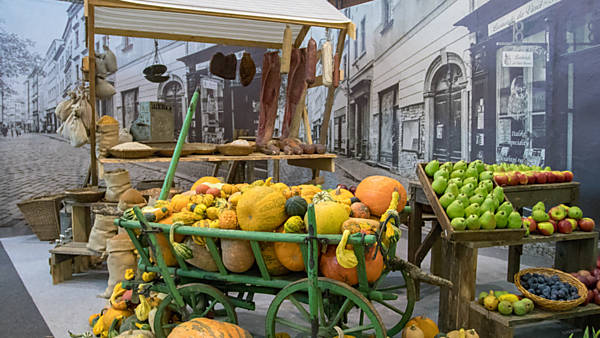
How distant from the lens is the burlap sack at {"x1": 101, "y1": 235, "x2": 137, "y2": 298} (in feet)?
10.8

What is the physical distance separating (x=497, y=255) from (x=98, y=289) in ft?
13.0

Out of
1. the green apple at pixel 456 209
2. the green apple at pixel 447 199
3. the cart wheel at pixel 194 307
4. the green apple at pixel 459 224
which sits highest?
the green apple at pixel 447 199

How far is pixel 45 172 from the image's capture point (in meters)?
6.38

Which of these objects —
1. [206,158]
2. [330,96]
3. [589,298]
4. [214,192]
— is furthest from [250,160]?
[589,298]

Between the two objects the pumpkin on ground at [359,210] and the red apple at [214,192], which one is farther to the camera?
the red apple at [214,192]

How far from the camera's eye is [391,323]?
2.85m

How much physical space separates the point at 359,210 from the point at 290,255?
392 millimetres

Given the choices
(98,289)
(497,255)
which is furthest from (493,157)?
(98,289)

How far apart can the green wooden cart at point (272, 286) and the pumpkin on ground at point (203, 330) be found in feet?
0.56

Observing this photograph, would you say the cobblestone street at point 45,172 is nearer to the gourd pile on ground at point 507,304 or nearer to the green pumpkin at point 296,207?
the gourd pile on ground at point 507,304

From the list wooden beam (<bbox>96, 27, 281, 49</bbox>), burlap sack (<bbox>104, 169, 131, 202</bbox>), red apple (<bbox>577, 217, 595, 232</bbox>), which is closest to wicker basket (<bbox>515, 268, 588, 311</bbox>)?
red apple (<bbox>577, 217, 595, 232</bbox>)

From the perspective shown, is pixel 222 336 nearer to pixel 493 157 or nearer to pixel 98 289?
pixel 98 289

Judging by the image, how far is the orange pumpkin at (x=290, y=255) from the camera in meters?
1.89

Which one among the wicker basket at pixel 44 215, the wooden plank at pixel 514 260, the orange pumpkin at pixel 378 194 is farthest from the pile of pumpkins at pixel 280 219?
the wicker basket at pixel 44 215
